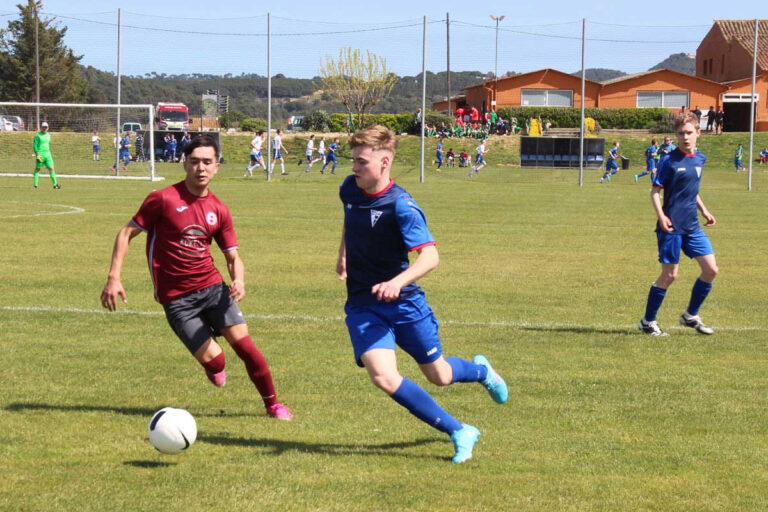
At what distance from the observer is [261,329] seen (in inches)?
372

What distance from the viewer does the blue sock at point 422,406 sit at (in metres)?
5.35

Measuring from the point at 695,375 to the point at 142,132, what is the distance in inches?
1590

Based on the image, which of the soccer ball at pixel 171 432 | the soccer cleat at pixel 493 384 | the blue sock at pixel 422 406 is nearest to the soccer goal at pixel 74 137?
the soccer cleat at pixel 493 384

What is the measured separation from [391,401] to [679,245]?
13.7 ft

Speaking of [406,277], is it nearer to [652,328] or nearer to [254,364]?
[254,364]

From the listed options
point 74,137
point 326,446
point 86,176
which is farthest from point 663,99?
point 326,446

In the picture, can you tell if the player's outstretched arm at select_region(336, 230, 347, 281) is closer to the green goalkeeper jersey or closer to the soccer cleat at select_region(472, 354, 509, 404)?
the soccer cleat at select_region(472, 354, 509, 404)

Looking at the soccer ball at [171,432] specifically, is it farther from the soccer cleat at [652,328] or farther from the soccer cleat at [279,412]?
the soccer cleat at [652,328]

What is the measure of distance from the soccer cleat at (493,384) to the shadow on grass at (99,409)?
5.07ft

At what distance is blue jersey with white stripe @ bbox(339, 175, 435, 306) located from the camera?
5312 mm

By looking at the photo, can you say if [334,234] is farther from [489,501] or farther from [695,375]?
[489,501]

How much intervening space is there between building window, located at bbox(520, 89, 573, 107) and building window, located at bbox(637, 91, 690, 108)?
16.6 feet

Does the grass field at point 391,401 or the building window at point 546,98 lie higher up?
the building window at point 546,98

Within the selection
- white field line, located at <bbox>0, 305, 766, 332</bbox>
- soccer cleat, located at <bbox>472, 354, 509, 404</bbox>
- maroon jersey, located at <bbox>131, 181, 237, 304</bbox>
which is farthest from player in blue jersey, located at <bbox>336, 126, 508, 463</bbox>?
white field line, located at <bbox>0, 305, 766, 332</bbox>
